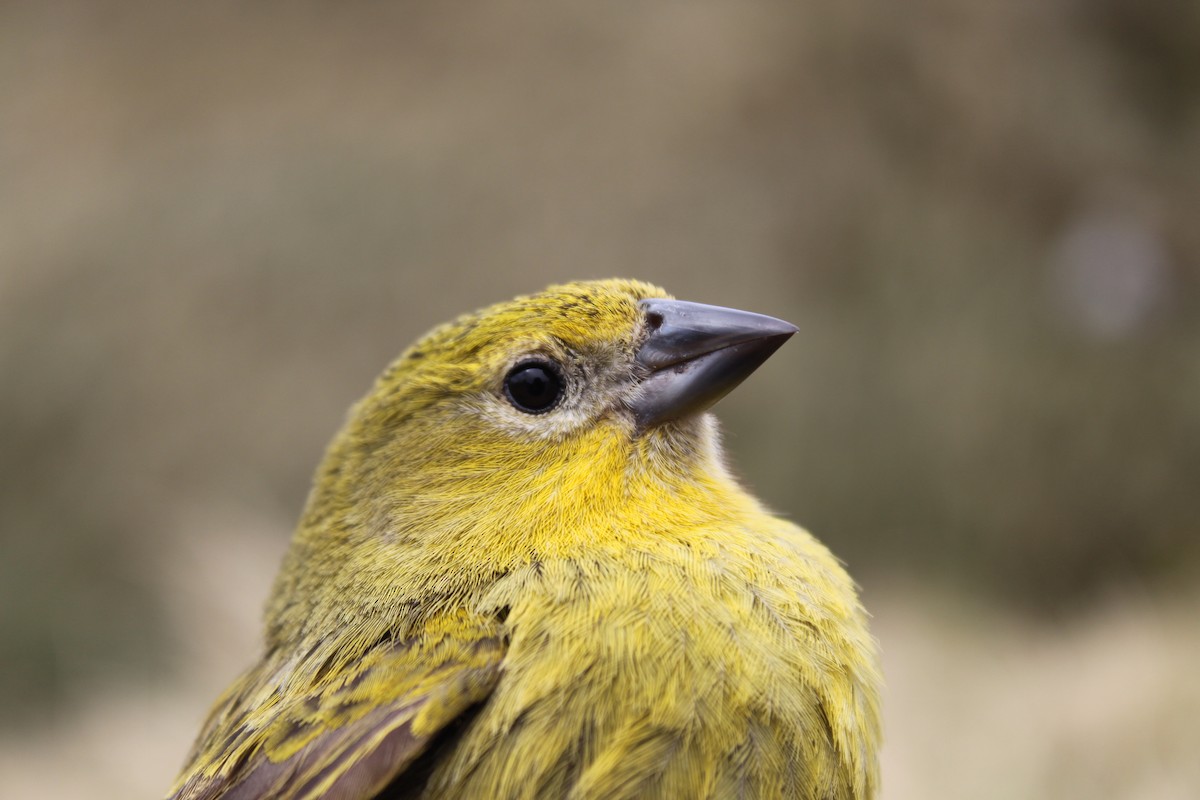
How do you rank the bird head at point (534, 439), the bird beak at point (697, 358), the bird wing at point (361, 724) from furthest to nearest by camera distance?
the bird beak at point (697, 358), the bird head at point (534, 439), the bird wing at point (361, 724)

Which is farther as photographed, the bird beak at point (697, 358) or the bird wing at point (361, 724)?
the bird beak at point (697, 358)

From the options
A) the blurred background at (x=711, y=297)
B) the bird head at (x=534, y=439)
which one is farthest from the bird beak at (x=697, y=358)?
the blurred background at (x=711, y=297)

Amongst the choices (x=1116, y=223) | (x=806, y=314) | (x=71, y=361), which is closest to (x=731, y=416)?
(x=806, y=314)

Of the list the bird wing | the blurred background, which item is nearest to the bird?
the bird wing

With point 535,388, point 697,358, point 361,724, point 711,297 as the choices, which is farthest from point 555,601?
point 711,297

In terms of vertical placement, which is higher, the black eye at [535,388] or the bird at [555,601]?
the black eye at [535,388]

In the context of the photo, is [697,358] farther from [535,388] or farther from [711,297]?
[711,297]

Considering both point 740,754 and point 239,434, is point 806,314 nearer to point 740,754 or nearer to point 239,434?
point 239,434

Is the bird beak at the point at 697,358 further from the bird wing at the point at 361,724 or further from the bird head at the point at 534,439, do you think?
the bird wing at the point at 361,724
